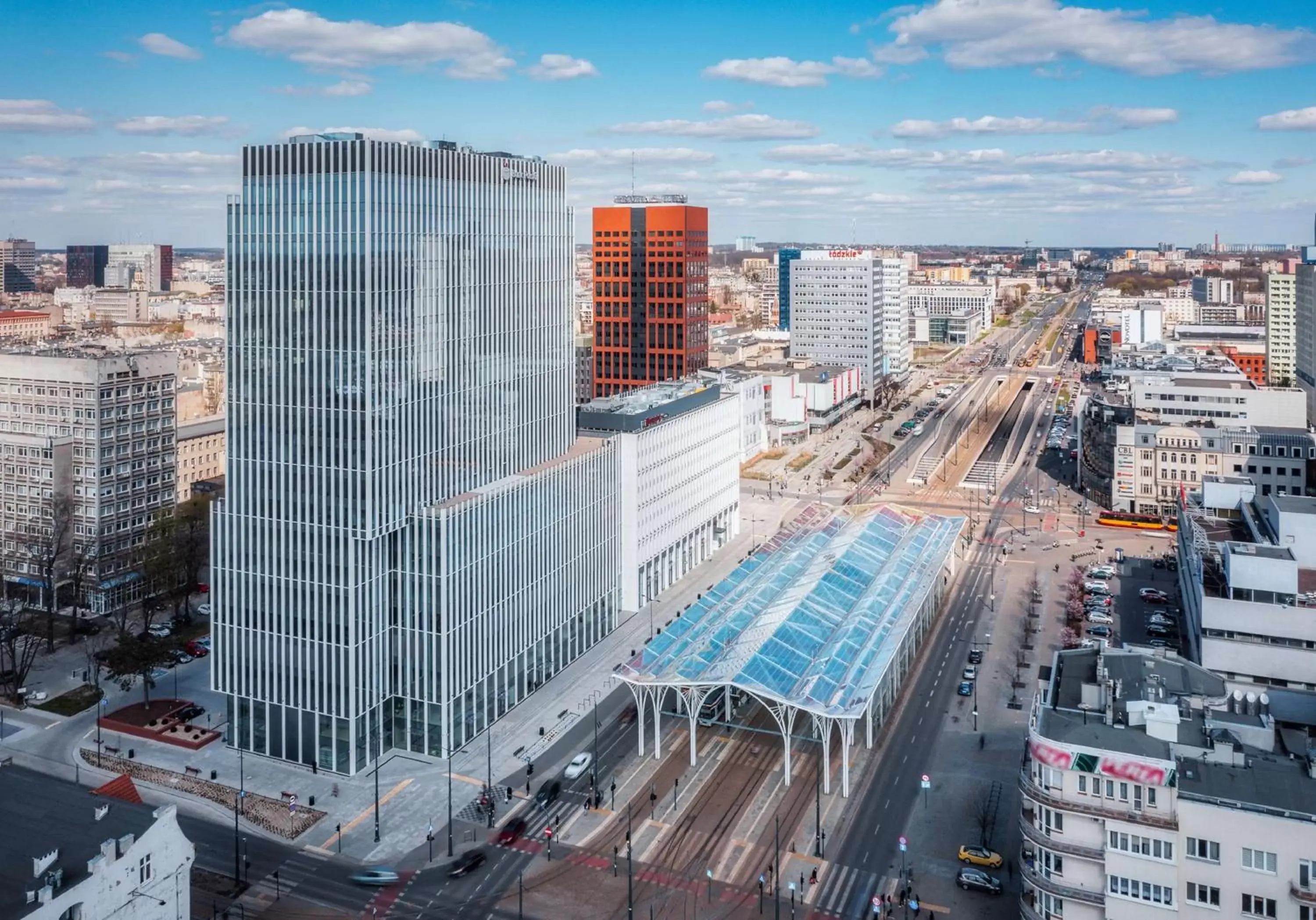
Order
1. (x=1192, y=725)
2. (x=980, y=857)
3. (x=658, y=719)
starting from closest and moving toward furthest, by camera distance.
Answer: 1. (x=1192, y=725)
2. (x=980, y=857)
3. (x=658, y=719)

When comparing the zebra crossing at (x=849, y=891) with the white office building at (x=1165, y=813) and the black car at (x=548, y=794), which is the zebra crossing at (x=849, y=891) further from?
the black car at (x=548, y=794)

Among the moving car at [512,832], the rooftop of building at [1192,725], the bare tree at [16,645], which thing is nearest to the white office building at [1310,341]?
the rooftop of building at [1192,725]

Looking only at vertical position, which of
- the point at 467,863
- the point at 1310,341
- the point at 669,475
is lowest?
the point at 467,863

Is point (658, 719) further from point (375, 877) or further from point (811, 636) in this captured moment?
point (375, 877)

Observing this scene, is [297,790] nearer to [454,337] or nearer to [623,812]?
[623,812]

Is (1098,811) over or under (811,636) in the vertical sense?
under

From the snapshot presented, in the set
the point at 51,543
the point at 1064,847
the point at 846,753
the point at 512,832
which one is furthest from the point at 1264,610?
the point at 51,543

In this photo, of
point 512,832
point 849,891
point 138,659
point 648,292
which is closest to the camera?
point 849,891
